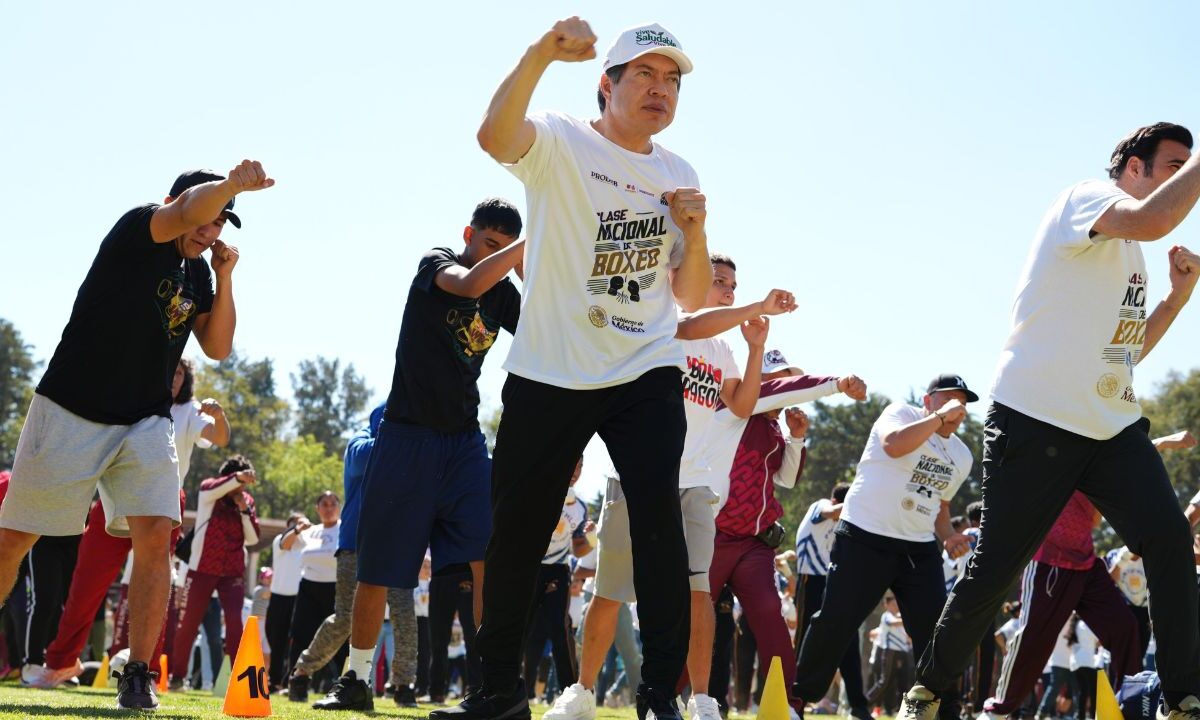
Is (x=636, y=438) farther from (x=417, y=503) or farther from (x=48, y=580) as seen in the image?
(x=48, y=580)

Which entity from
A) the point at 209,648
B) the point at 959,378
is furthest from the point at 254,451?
the point at 959,378

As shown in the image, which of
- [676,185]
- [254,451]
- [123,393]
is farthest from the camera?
[254,451]

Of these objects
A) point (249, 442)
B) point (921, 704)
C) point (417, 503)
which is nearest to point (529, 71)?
point (417, 503)

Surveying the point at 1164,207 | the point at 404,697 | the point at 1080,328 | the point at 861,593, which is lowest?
the point at 404,697

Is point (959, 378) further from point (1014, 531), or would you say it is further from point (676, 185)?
point (676, 185)

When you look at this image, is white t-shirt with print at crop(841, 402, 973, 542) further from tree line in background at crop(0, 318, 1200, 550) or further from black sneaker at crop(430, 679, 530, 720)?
tree line in background at crop(0, 318, 1200, 550)

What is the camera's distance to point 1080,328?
539 centimetres

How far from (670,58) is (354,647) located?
12.6ft

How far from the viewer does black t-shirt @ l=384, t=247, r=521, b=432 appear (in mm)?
6707

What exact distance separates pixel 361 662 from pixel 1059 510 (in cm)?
376

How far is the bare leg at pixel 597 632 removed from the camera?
6.32m

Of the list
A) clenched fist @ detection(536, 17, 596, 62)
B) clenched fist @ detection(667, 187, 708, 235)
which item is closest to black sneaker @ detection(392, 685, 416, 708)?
clenched fist @ detection(667, 187, 708, 235)

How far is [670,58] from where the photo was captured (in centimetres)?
477

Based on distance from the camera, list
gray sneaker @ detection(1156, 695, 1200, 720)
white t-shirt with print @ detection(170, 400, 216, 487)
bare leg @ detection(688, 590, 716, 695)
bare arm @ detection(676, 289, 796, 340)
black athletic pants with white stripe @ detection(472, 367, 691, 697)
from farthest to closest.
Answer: white t-shirt with print @ detection(170, 400, 216, 487) → bare leg @ detection(688, 590, 716, 695) → bare arm @ detection(676, 289, 796, 340) → gray sneaker @ detection(1156, 695, 1200, 720) → black athletic pants with white stripe @ detection(472, 367, 691, 697)
